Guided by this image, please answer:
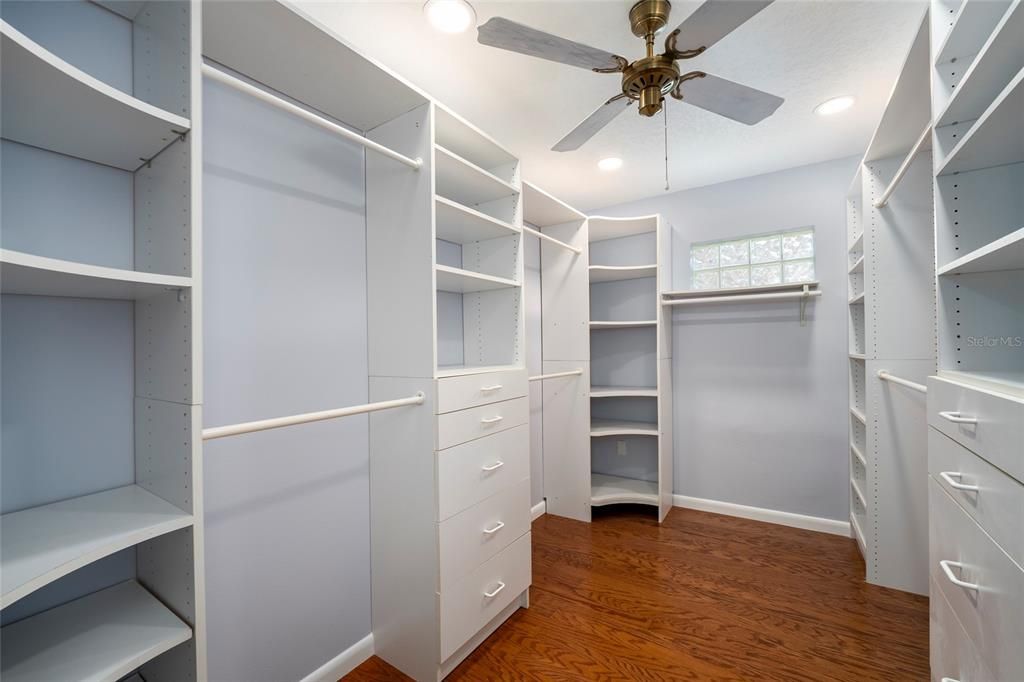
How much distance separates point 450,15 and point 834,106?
2.02 metres

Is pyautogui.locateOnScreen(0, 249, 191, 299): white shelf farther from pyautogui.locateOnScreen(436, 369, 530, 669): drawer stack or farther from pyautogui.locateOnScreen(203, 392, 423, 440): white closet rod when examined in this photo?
pyautogui.locateOnScreen(436, 369, 530, 669): drawer stack

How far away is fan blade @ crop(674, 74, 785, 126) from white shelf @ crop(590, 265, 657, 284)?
62.3 inches

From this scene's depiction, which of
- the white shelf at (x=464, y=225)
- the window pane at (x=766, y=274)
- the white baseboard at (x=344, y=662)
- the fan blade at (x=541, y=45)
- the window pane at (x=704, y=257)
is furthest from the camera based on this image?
the window pane at (x=704, y=257)

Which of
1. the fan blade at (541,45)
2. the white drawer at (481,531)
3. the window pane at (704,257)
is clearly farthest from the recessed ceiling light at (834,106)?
the white drawer at (481,531)

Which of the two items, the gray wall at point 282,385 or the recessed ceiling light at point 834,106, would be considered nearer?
the gray wall at point 282,385

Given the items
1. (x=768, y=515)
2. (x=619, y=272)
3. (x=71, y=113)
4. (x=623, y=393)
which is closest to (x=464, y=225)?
(x=71, y=113)

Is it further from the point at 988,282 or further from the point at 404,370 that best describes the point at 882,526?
the point at 404,370

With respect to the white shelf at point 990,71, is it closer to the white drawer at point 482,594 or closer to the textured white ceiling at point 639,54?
the textured white ceiling at point 639,54

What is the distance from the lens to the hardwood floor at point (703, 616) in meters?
1.70

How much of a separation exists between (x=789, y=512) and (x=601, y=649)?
200cm

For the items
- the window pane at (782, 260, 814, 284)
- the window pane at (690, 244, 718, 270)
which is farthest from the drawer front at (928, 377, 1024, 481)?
the window pane at (690, 244, 718, 270)

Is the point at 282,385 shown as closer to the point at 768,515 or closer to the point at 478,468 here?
the point at 478,468

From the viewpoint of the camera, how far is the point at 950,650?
113 cm

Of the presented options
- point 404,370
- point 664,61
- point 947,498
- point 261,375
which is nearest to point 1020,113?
point 664,61
